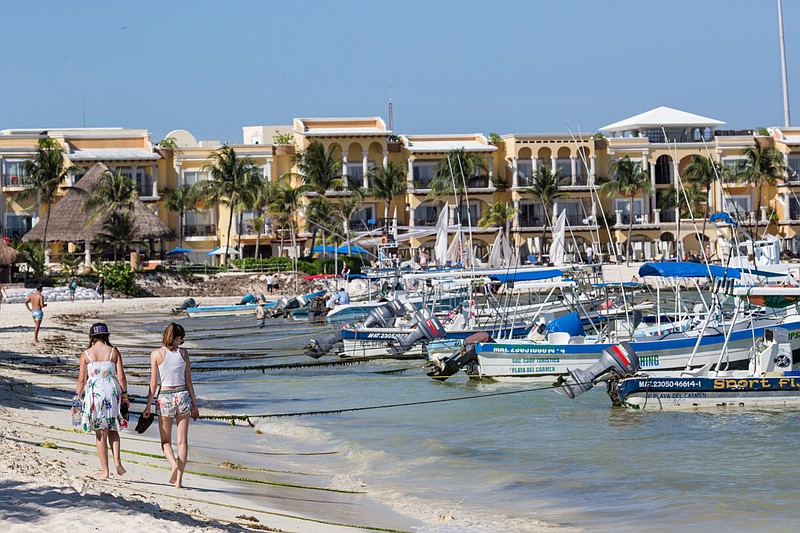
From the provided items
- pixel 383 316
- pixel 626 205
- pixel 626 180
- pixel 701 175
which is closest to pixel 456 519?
pixel 383 316

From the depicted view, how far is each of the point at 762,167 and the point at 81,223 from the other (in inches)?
1994

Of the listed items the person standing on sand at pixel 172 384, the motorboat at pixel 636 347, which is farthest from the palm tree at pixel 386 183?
the person standing on sand at pixel 172 384

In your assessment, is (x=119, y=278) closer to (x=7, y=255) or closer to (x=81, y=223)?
(x=81, y=223)

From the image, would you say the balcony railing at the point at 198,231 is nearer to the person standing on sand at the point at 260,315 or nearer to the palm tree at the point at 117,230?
Result: the palm tree at the point at 117,230

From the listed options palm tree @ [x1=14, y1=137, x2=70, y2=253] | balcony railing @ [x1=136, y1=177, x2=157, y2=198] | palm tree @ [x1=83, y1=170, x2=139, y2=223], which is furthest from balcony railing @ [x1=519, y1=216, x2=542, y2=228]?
palm tree @ [x1=14, y1=137, x2=70, y2=253]

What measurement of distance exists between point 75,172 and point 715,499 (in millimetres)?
72815

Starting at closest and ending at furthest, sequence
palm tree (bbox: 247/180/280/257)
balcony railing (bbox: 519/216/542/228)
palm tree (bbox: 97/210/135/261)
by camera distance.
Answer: palm tree (bbox: 97/210/135/261), palm tree (bbox: 247/180/280/257), balcony railing (bbox: 519/216/542/228)

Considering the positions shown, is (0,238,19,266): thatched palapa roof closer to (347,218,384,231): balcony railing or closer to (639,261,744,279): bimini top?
(347,218,384,231): balcony railing

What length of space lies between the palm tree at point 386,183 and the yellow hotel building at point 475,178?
3.26 ft

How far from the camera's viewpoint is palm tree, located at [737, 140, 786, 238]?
282ft

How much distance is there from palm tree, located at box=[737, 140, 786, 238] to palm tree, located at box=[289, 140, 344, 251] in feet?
103

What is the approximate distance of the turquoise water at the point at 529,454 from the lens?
14.1 metres

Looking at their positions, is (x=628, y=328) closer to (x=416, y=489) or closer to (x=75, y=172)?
(x=416, y=489)

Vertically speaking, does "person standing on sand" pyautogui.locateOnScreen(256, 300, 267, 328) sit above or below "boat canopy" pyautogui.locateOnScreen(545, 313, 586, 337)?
above
